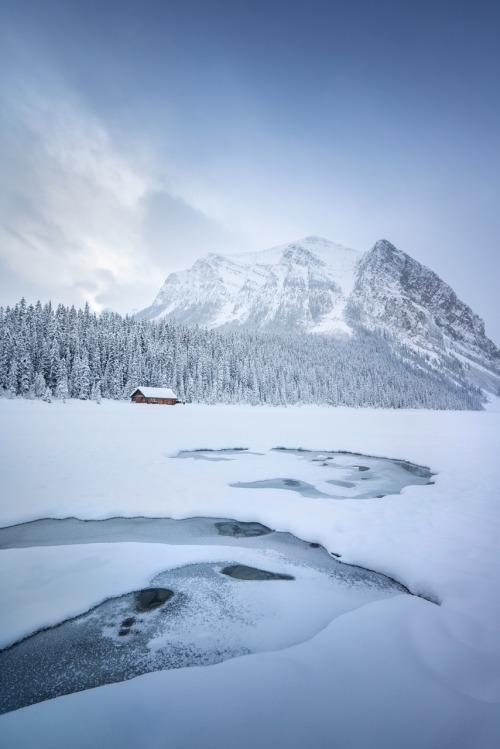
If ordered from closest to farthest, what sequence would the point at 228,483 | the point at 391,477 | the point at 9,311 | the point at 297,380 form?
the point at 228,483
the point at 391,477
the point at 9,311
the point at 297,380

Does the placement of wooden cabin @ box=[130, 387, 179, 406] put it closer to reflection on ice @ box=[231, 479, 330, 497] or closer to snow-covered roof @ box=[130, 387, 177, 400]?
snow-covered roof @ box=[130, 387, 177, 400]

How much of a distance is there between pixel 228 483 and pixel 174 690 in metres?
9.27

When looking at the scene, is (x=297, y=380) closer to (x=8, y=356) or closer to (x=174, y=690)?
(x=8, y=356)

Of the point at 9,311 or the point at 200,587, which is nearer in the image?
the point at 200,587

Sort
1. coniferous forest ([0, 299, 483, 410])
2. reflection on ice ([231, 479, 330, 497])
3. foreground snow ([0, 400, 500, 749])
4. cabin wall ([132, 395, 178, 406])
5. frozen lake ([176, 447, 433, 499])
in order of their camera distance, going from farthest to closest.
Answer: cabin wall ([132, 395, 178, 406])
coniferous forest ([0, 299, 483, 410])
frozen lake ([176, 447, 433, 499])
reflection on ice ([231, 479, 330, 497])
foreground snow ([0, 400, 500, 749])

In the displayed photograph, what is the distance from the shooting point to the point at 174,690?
351 centimetres

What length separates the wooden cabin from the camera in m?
64.6

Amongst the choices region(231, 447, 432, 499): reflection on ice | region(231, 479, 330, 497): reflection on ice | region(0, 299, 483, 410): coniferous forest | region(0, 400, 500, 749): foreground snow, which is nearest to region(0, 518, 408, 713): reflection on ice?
region(0, 400, 500, 749): foreground snow

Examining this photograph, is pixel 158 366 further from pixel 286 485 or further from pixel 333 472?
pixel 286 485

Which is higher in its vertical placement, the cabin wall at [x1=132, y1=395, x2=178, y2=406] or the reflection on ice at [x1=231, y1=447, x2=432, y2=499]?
the cabin wall at [x1=132, y1=395, x2=178, y2=406]

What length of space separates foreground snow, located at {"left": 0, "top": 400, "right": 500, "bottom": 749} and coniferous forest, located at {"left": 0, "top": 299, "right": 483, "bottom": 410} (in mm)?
48791

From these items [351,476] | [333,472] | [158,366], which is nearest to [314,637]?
[351,476]

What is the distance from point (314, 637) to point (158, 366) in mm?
76803

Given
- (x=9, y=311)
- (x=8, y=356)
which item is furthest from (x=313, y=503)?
(x=9, y=311)
